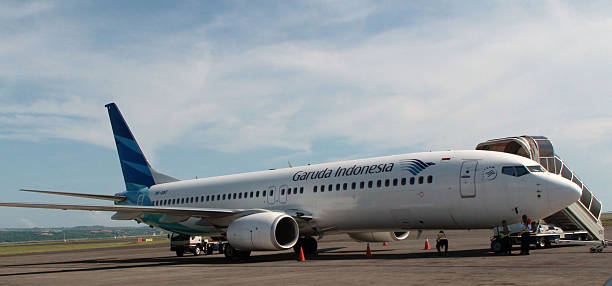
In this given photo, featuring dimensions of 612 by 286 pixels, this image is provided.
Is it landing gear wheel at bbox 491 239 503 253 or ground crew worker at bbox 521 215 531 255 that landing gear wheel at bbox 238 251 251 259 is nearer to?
landing gear wheel at bbox 491 239 503 253

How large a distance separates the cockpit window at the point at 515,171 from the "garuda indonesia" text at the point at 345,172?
418 cm

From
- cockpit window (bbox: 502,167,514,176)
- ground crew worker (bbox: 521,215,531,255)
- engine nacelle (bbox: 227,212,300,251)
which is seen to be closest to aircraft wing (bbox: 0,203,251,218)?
Result: engine nacelle (bbox: 227,212,300,251)

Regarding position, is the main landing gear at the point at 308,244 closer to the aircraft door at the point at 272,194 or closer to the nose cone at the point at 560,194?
the aircraft door at the point at 272,194

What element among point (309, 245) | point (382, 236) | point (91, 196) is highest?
point (91, 196)

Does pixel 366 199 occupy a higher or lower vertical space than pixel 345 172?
lower

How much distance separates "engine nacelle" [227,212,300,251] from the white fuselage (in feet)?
4.22

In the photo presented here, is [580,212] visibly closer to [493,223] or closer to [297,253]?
[493,223]

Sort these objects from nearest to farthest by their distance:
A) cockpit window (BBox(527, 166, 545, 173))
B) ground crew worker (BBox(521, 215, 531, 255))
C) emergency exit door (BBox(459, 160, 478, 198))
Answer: ground crew worker (BBox(521, 215, 531, 255)) → cockpit window (BBox(527, 166, 545, 173)) → emergency exit door (BBox(459, 160, 478, 198))

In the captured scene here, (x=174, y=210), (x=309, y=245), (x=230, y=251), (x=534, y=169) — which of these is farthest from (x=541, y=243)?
(x=174, y=210)

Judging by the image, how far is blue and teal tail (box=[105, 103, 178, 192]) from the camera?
3341 cm

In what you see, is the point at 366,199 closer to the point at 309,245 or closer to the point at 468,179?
the point at 468,179

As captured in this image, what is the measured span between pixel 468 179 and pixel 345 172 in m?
5.43

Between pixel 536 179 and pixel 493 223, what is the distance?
1.95 m

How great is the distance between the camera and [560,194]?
1816 centimetres
